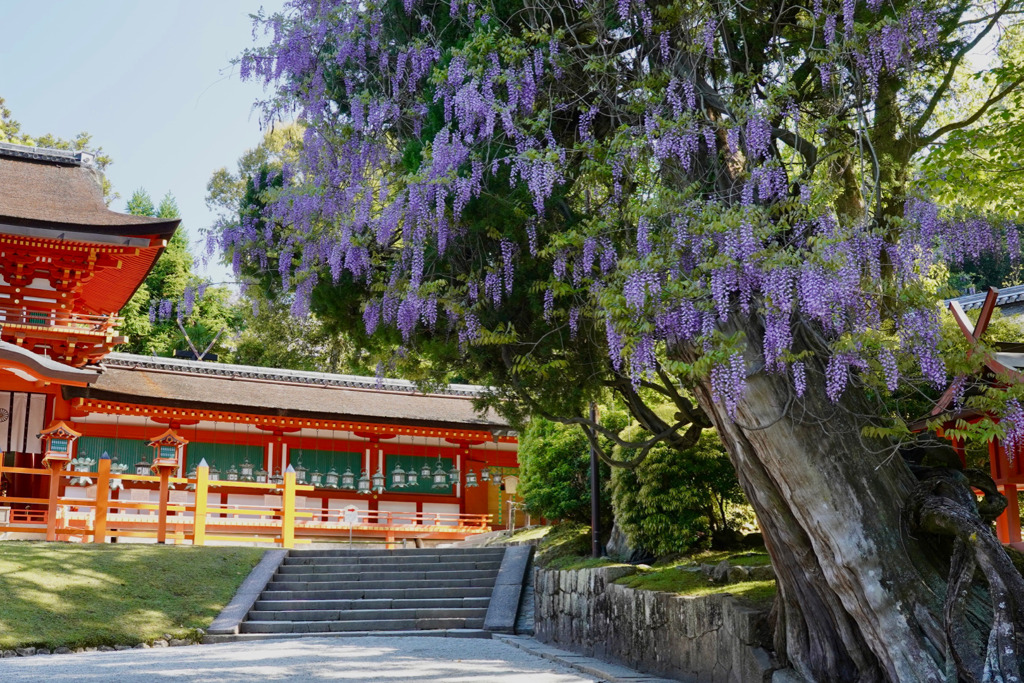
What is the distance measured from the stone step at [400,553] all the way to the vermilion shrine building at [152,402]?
1.86 m

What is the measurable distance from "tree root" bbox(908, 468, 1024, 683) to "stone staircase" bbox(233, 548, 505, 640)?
5.70m

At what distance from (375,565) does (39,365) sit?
14.9 ft

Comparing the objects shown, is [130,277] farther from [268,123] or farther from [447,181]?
[447,181]

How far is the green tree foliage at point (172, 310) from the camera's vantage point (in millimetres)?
23016

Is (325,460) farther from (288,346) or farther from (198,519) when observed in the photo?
(288,346)

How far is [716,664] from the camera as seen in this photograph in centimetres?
605

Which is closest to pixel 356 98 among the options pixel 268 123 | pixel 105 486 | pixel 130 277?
pixel 268 123

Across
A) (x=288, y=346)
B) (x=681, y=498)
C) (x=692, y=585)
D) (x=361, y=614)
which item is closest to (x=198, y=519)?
(x=361, y=614)

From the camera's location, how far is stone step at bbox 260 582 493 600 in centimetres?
1104

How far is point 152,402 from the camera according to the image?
15031 millimetres

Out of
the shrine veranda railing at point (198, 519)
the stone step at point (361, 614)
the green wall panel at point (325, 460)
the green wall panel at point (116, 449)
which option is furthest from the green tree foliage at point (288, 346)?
the stone step at point (361, 614)

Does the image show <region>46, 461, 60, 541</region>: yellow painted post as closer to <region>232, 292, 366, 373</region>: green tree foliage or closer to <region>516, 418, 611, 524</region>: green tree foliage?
<region>516, 418, 611, 524</region>: green tree foliage

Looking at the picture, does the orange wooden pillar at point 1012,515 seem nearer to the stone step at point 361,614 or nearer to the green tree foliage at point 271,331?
the stone step at point 361,614

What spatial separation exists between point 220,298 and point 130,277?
9.98 metres
